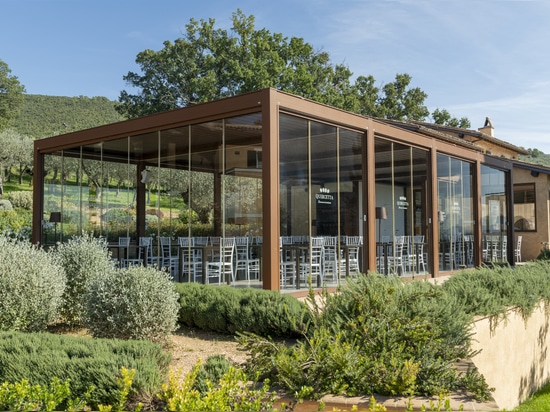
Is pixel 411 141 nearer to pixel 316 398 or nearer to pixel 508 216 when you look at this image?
pixel 508 216

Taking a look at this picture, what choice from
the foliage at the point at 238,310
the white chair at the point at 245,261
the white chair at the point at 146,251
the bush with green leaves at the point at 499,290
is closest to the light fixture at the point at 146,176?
the white chair at the point at 146,251

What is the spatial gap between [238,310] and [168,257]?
544 cm

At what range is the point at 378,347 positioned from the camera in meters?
4.58

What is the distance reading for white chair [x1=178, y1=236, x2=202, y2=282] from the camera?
10369 mm

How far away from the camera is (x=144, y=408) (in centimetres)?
371

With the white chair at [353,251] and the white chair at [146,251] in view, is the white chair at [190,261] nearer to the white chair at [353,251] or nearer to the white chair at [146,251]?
the white chair at [146,251]

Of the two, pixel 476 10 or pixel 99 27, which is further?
pixel 99 27

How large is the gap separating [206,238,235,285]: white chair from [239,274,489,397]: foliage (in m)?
4.65

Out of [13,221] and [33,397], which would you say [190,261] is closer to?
[33,397]

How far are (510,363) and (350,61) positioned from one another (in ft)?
110

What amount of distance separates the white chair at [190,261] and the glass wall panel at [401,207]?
397cm

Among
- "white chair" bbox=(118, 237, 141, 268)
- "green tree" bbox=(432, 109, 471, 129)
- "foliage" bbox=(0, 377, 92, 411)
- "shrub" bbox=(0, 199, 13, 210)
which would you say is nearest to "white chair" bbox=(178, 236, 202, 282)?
"white chair" bbox=(118, 237, 141, 268)

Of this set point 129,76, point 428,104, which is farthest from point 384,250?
point 428,104

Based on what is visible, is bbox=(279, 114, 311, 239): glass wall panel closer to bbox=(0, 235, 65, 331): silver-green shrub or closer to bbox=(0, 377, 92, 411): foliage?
bbox=(0, 235, 65, 331): silver-green shrub
